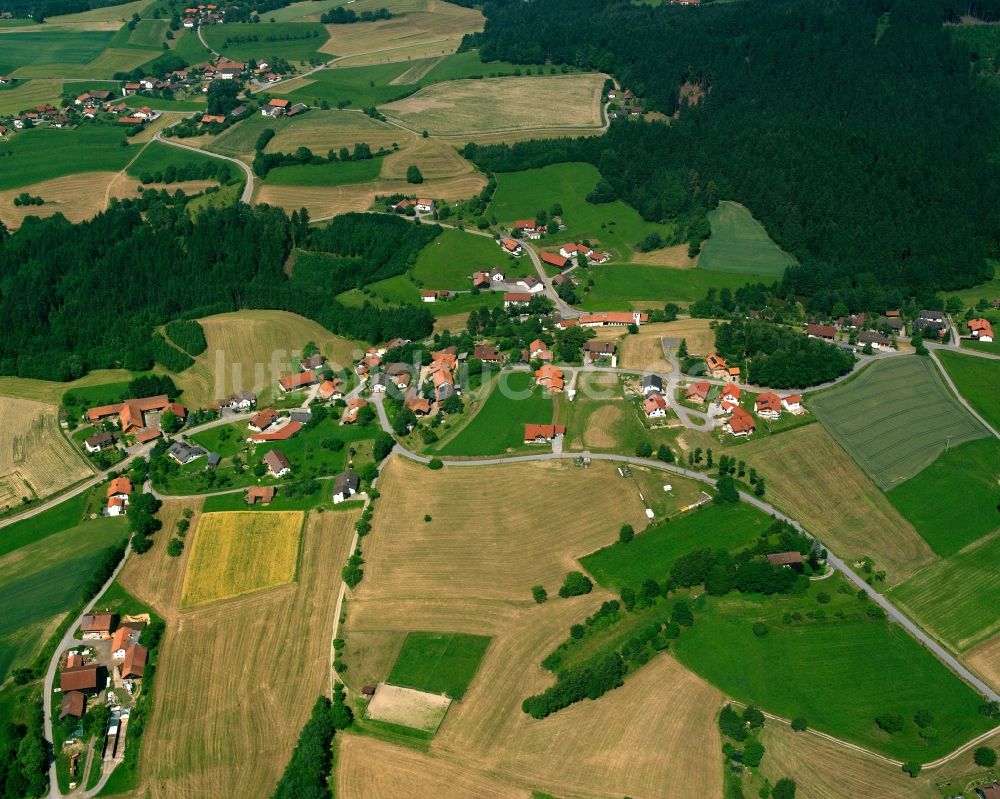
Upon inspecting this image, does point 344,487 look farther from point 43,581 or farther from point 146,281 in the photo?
point 146,281

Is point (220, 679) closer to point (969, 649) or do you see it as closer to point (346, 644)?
point (346, 644)

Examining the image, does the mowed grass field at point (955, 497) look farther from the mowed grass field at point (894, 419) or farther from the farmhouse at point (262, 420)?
the farmhouse at point (262, 420)

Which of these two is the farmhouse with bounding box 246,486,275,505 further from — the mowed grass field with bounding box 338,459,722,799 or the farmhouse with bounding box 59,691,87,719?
the farmhouse with bounding box 59,691,87,719

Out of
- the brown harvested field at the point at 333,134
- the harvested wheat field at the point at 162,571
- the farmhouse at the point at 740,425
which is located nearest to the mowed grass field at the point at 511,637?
the farmhouse at the point at 740,425

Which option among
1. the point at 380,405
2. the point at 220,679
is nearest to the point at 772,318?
the point at 380,405

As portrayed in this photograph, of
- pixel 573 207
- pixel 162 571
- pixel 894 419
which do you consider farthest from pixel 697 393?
pixel 573 207

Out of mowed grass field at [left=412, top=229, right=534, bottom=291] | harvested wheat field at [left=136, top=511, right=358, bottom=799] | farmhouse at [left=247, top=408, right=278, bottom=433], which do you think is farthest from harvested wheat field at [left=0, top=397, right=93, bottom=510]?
mowed grass field at [left=412, top=229, right=534, bottom=291]
